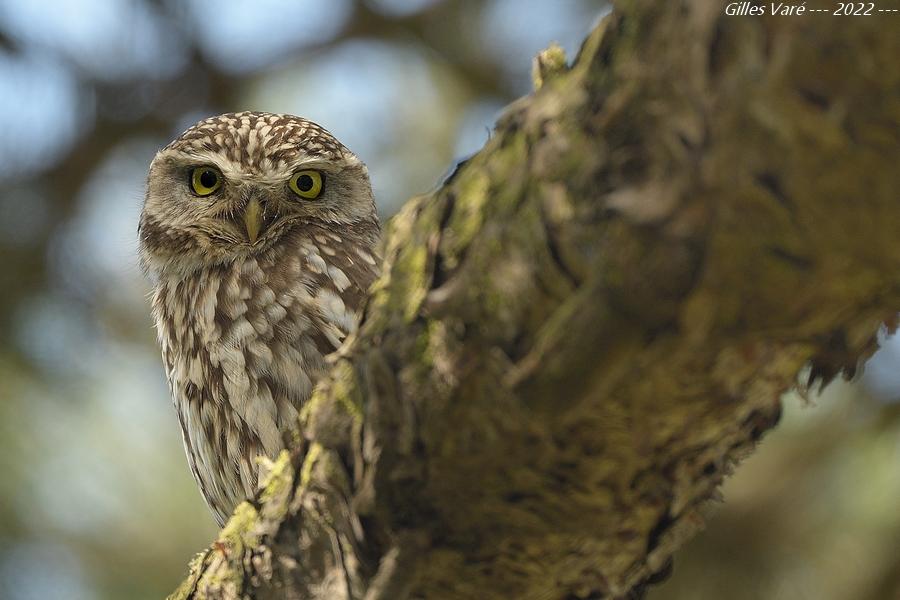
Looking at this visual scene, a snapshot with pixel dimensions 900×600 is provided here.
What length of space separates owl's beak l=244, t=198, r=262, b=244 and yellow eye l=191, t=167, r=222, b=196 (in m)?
0.26

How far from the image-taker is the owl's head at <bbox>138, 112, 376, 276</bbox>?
3539 millimetres

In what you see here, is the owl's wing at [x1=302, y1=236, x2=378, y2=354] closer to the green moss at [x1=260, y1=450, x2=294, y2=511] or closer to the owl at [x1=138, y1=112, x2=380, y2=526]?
the owl at [x1=138, y1=112, x2=380, y2=526]

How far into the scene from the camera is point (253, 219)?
136 inches

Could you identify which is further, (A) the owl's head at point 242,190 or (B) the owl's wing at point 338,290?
(A) the owl's head at point 242,190

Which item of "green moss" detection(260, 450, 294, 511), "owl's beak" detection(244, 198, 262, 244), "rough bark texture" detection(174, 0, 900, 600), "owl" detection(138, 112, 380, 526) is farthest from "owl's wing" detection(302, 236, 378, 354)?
"rough bark texture" detection(174, 0, 900, 600)

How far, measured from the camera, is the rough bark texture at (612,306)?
3.91ft

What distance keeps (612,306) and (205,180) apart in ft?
8.97

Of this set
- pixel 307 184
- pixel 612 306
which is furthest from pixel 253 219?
pixel 612 306

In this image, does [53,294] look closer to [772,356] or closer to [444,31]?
[444,31]

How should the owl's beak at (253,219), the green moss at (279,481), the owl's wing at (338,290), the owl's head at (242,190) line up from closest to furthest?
the green moss at (279,481)
the owl's wing at (338,290)
the owl's beak at (253,219)
the owl's head at (242,190)

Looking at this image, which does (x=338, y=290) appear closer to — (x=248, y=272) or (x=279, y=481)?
(x=248, y=272)

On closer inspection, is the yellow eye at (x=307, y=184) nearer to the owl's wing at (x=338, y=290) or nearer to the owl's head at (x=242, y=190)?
the owl's head at (x=242, y=190)

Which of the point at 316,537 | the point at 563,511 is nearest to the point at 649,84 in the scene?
the point at 563,511

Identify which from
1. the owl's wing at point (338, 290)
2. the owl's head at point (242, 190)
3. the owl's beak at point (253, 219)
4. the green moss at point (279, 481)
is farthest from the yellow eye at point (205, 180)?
the green moss at point (279, 481)
